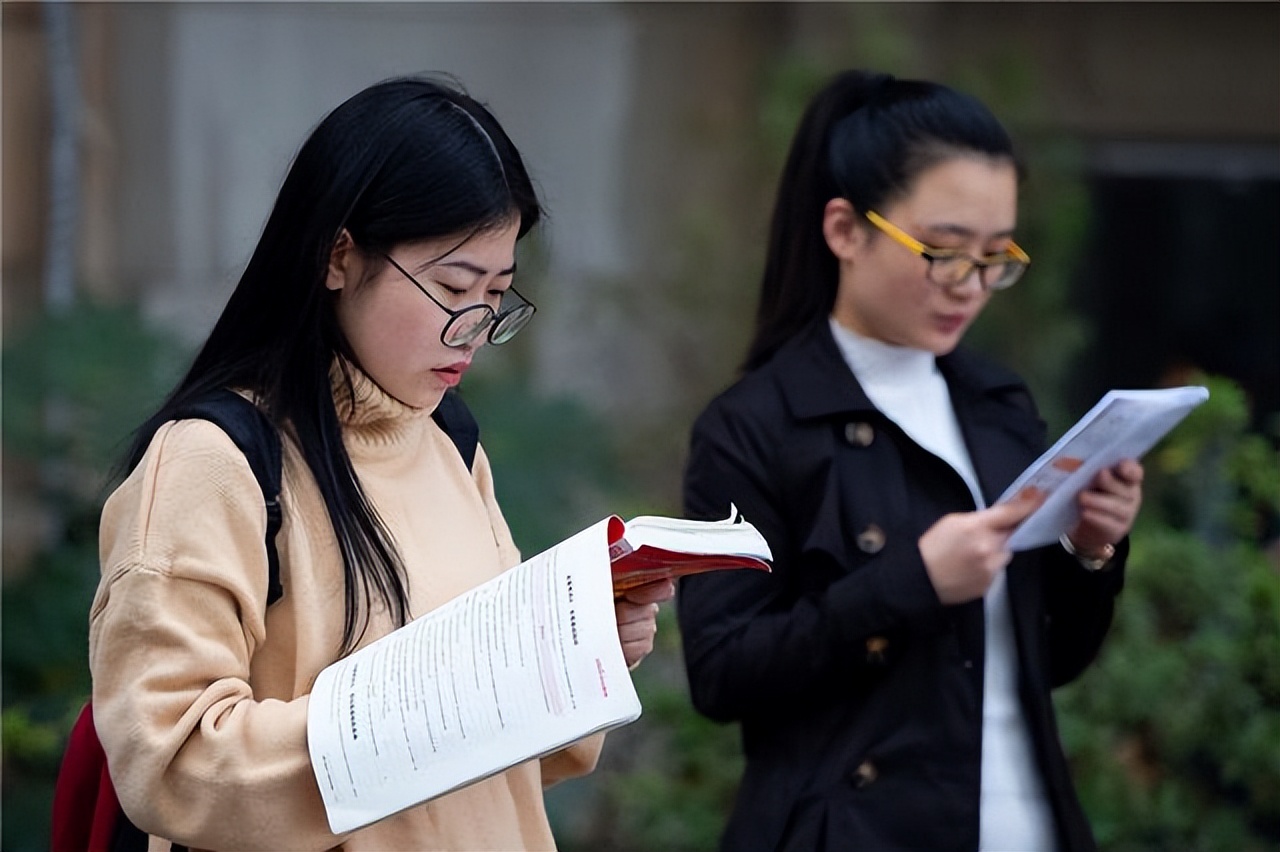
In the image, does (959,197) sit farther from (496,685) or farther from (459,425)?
(496,685)

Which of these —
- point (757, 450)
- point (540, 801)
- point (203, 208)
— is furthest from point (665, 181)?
point (540, 801)

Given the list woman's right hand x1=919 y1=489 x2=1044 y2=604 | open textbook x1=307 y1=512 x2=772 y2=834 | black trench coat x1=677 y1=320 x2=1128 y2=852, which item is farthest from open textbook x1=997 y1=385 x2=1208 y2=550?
open textbook x1=307 y1=512 x2=772 y2=834

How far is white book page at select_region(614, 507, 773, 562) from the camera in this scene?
1688 millimetres

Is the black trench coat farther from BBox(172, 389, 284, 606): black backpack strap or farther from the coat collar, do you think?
BBox(172, 389, 284, 606): black backpack strap

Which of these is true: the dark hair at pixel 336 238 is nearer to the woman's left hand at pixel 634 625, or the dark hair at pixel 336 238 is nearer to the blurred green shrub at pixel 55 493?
the woman's left hand at pixel 634 625

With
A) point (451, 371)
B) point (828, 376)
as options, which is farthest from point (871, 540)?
point (451, 371)

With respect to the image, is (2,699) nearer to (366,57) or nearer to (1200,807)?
(366,57)

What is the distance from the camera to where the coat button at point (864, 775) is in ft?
8.21

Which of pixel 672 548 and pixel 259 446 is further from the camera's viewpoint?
pixel 259 446

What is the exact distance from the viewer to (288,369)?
75.4 inches

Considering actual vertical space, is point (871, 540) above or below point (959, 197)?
below

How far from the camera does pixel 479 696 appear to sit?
1.69m

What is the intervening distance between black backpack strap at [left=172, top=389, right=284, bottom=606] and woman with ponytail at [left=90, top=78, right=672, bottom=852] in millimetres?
12

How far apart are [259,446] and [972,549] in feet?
3.46
